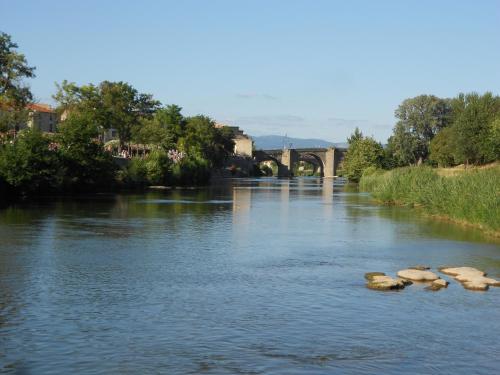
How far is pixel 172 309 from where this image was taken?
18.0 metres

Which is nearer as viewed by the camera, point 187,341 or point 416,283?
point 187,341

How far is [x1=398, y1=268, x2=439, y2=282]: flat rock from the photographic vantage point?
891 inches

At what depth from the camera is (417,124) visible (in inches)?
5226

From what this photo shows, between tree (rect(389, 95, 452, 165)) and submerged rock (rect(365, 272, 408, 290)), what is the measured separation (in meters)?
111

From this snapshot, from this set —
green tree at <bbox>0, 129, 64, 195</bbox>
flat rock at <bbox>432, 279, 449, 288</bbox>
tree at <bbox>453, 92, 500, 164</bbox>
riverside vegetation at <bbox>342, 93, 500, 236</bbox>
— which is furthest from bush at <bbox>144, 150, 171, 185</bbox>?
flat rock at <bbox>432, 279, 449, 288</bbox>

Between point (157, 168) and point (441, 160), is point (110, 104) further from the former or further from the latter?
point (441, 160)

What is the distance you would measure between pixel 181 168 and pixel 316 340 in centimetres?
8728

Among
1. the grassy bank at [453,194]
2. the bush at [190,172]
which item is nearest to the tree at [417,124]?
the bush at [190,172]

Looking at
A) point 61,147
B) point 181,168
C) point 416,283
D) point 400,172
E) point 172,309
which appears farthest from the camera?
point 181,168

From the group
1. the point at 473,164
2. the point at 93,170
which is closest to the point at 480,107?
the point at 473,164

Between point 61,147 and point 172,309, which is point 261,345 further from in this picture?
point 61,147

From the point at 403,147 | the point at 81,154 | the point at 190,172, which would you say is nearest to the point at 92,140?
the point at 81,154

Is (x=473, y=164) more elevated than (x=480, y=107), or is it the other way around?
(x=480, y=107)

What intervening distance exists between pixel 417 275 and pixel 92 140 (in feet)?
193
